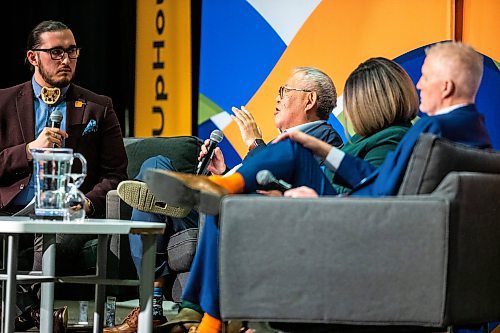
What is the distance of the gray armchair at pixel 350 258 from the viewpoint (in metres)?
2.60

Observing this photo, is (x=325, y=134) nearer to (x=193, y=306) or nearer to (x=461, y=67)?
(x=193, y=306)

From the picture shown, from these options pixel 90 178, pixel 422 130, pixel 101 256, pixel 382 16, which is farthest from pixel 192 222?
pixel 422 130

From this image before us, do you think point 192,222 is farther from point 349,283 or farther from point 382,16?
point 349,283

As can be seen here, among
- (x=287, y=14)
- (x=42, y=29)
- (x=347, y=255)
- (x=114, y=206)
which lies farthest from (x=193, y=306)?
(x=287, y=14)

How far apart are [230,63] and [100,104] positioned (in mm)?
1336

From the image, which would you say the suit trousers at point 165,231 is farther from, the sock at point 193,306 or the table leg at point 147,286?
the table leg at point 147,286

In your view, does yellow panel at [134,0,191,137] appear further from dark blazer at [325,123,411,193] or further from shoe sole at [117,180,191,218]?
dark blazer at [325,123,411,193]

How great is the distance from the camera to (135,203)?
404 cm

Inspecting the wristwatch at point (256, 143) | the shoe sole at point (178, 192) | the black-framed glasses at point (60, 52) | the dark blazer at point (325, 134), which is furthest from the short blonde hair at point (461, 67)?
the black-framed glasses at point (60, 52)

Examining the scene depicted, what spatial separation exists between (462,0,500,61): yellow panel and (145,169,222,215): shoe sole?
7.79 ft

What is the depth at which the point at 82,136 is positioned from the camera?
455cm

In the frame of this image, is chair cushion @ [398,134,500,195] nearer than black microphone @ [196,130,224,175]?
Yes

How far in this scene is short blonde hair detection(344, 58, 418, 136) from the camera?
11.3ft

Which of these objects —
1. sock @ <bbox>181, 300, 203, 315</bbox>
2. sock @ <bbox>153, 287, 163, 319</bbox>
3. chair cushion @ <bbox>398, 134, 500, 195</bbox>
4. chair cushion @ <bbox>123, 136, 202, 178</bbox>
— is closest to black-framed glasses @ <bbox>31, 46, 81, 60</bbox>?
chair cushion @ <bbox>123, 136, 202, 178</bbox>
